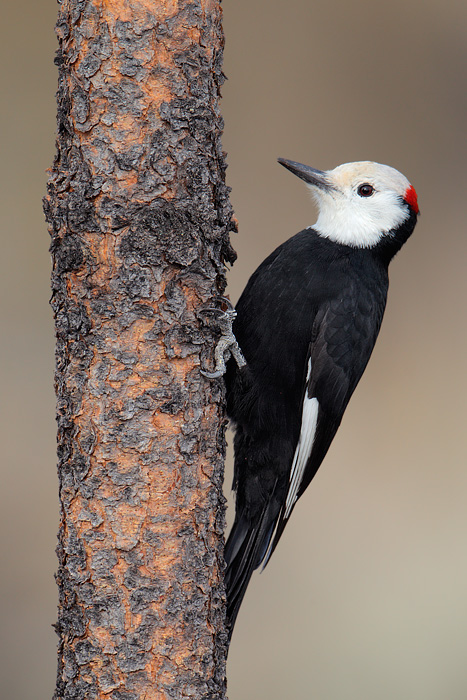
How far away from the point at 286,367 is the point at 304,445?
0.23m

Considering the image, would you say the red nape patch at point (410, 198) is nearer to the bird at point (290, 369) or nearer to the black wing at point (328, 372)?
the bird at point (290, 369)

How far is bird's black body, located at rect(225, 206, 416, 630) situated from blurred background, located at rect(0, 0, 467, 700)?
42.9 inches

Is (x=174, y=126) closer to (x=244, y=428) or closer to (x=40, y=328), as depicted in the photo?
(x=244, y=428)

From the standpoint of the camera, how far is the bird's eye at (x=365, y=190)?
2.24 metres

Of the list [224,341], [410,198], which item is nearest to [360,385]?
[410,198]

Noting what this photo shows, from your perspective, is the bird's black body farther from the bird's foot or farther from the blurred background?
the blurred background

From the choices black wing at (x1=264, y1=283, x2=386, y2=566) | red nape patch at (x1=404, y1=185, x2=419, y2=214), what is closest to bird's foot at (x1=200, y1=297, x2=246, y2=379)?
black wing at (x1=264, y1=283, x2=386, y2=566)

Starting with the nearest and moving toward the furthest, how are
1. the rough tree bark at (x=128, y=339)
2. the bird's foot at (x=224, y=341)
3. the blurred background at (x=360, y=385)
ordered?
the rough tree bark at (x=128, y=339) < the bird's foot at (x=224, y=341) < the blurred background at (x=360, y=385)

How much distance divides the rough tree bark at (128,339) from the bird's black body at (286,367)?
0.58 metres

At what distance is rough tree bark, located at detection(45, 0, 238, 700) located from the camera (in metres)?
1.44

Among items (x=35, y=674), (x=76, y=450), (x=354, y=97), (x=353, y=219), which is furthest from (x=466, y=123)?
(x=35, y=674)

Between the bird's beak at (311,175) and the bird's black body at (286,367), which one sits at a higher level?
the bird's beak at (311,175)

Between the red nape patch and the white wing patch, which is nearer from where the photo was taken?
the white wing patch

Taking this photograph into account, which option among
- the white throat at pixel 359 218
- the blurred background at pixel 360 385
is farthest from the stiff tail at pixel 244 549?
the blurred background at pixel 360 385
